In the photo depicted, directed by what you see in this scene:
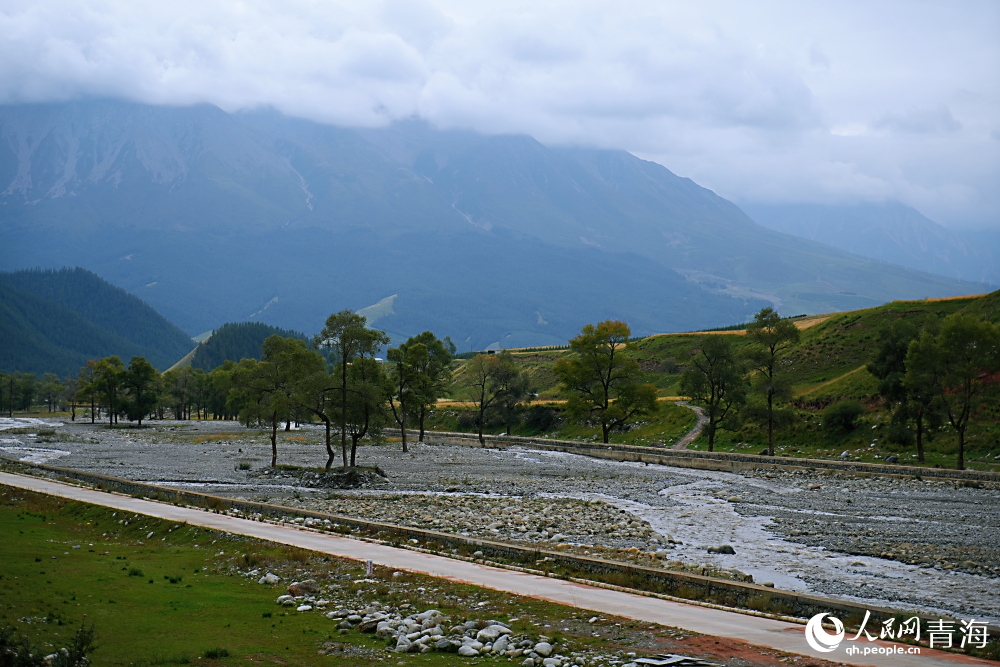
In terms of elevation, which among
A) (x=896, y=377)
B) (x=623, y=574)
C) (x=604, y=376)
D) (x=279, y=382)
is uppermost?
(x=604, y=376)

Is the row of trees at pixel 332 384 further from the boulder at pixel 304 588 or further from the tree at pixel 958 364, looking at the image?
the tree at pixel 958 364

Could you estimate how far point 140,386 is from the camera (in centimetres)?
13700

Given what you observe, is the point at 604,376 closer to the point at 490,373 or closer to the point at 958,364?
the point at 490,373

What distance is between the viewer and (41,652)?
13.2 m

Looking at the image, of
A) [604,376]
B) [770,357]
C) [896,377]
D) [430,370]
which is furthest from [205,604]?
[604,376]

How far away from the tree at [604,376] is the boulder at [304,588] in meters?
64.8

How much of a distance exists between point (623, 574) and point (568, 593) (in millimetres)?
2739

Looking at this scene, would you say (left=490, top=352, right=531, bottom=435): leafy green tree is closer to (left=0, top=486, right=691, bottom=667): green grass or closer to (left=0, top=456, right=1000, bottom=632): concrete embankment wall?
(left=0, top=456, right=1000, bottom=632): concrete embankment wall

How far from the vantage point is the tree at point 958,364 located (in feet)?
179

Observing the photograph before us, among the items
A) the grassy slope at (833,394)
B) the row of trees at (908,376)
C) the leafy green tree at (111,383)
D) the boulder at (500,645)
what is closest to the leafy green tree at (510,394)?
the grassy slope at (833,394)

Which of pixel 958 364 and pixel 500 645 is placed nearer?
pixel 500 645

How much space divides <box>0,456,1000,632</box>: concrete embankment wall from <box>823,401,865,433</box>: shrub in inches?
2008

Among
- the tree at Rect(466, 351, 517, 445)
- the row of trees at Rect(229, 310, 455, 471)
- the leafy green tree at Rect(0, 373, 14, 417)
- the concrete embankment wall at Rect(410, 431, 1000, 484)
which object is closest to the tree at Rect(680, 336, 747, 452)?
the concrete embankment wall at Rect(410, 431, 1000, 484)

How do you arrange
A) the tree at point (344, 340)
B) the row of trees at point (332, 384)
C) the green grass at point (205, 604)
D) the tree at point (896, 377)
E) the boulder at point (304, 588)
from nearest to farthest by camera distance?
1. the green grass at point (205, 604)
2. the boulder at point (304, 588)
3. the row of trees at point (332, 384)
4. the tree at point (344, 340)
5. the tree at point (896, 377)
